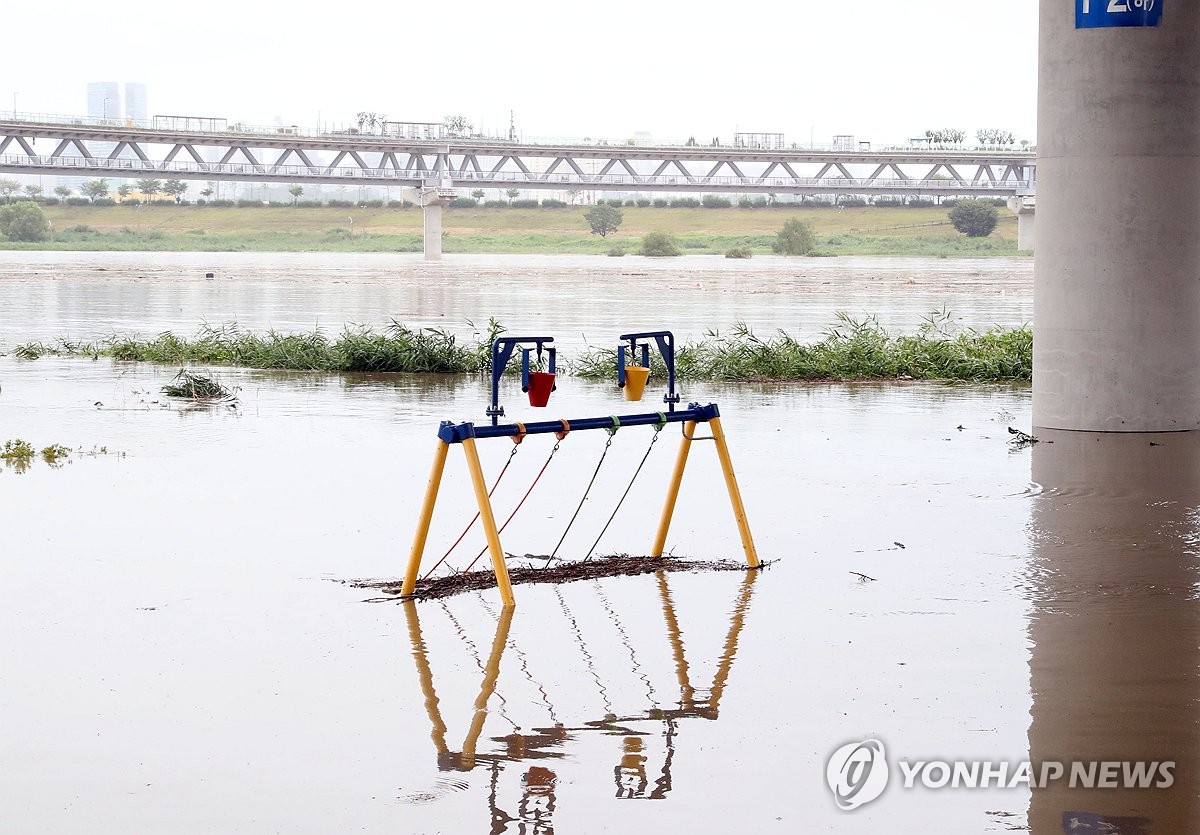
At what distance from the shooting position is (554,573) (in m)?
8.68

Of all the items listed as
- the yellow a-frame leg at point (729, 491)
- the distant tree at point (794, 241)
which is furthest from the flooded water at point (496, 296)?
the distant tree at point (794, 241)

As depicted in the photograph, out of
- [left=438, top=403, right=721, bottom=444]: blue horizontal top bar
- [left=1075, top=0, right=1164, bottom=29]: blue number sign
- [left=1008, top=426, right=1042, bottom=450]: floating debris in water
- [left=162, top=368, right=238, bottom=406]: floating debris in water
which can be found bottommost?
[left=1008, top=426, right=1042, bottom=450]: floating debris in water

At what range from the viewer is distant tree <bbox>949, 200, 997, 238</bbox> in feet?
495

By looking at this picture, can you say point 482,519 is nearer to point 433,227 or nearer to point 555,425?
point 555,425

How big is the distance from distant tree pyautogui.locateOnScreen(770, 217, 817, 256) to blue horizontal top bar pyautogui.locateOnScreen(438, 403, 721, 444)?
120897mm

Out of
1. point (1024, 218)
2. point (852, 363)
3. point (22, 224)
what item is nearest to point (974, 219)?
point (1024, 218)

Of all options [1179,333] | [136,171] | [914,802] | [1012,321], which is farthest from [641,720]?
[136,171]

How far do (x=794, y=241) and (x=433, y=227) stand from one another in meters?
32.7

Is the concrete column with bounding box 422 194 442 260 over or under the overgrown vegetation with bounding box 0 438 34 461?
over

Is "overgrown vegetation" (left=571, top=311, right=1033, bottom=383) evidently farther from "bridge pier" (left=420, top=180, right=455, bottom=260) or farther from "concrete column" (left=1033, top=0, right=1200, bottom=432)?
"bridge pier" (left=420, top=180, right=455, bottom=260)

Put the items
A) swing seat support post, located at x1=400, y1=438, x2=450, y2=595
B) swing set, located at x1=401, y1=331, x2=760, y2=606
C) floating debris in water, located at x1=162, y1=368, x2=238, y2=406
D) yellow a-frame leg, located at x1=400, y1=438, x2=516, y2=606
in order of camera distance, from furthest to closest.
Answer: floating debris in water, located at x1=162, y1=368, x2=238, y2=406 < swing seat support post, located at x1=400, y1=438, x2=450, y2=595 < swing set, located at x1=401, y1=331, x2=760, y2=606 < yellow a-frame leg, located at x1=400, y1=438, x2=516, y2=606

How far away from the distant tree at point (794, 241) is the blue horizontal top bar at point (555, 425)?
121 metres

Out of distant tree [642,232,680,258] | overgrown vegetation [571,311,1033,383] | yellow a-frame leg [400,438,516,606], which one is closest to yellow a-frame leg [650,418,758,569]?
yellow a-frame leg [400,438,516,606]

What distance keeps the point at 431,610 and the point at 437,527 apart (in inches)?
88.2
